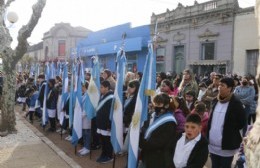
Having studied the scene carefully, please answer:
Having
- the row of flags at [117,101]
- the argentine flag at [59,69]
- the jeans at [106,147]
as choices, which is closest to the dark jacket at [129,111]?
the row of flags at [117,101]

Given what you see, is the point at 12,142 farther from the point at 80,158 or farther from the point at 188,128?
the point at 188,128

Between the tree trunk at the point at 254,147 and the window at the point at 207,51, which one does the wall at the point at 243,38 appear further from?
the tree trunk at the point at 254,147

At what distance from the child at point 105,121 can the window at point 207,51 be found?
49.7 ft

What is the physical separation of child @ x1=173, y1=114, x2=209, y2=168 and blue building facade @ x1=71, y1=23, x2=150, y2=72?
20.0m

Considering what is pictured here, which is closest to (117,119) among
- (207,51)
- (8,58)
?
(8,58)

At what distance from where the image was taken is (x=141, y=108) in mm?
5625

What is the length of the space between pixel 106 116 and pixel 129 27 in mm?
25417

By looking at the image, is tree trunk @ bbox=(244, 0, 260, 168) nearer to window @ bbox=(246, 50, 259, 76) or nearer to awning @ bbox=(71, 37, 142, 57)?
window @ bbox=(246, 50, 259, 76)

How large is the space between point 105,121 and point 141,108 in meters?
2.17

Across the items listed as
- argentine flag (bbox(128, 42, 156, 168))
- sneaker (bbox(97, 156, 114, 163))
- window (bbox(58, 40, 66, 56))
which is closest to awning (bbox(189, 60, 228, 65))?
sneaker (bbox(97, 156, 114, 163))

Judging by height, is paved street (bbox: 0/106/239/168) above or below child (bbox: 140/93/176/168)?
below

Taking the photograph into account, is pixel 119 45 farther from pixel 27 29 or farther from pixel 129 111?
pixel 129 111

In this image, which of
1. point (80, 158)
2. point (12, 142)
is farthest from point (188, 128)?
point (12, 142)

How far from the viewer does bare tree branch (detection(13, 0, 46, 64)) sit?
9.71 m
